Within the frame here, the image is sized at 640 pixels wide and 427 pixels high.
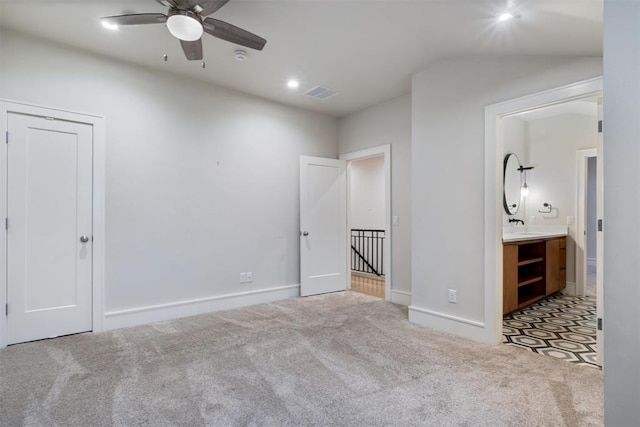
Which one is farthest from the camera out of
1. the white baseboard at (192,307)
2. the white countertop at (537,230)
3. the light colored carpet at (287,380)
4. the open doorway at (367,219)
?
the open doorway at (367,219)

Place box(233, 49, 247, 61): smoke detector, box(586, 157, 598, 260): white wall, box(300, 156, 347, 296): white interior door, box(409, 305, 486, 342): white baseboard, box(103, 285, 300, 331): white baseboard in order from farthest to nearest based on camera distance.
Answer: box(586, 157, 598, 260): white wall < box(300, 156, 347, 296): white interior door < box(103, 285, 300, 331): white baseboard < box(233, 49, 247, 61): smoke detector < box(409, 305, 486, 342): white baseboard

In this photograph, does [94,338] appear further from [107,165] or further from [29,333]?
[107,165]

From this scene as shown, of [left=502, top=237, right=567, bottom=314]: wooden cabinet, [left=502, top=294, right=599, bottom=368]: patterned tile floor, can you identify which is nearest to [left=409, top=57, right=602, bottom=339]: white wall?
[left=502, top=294, right=599, bottom=368]: patterned tile floor

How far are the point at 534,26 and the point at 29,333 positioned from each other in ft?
15.9

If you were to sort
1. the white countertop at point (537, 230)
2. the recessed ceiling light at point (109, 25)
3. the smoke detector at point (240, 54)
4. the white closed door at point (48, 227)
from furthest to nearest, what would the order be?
the white countertop at point (537, 230), the smoke detector at point (240, 54), the white closed door at point (48, 227), the recessed ceiling light at point (109, 25)

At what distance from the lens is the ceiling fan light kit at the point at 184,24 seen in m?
2.05

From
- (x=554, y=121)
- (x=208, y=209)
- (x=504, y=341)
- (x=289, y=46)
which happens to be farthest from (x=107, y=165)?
(x=554, y=121)

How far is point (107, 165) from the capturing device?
3.27m

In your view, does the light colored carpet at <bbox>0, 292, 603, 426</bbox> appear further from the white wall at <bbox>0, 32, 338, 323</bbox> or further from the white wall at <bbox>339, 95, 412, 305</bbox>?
the white wall at <bbox>339, 95, 412, 305</bbox>

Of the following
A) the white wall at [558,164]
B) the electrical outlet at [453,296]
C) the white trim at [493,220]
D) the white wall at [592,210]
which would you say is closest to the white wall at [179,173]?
the electrical outlet at [453,296]

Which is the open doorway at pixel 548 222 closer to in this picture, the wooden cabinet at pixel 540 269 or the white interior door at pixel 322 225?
the wooden cabinet at pixel 540 269

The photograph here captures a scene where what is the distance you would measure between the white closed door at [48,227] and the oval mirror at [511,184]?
5.45 metres

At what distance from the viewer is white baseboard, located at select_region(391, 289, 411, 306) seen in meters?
4.18

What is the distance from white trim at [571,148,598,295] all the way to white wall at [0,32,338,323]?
161 inches
